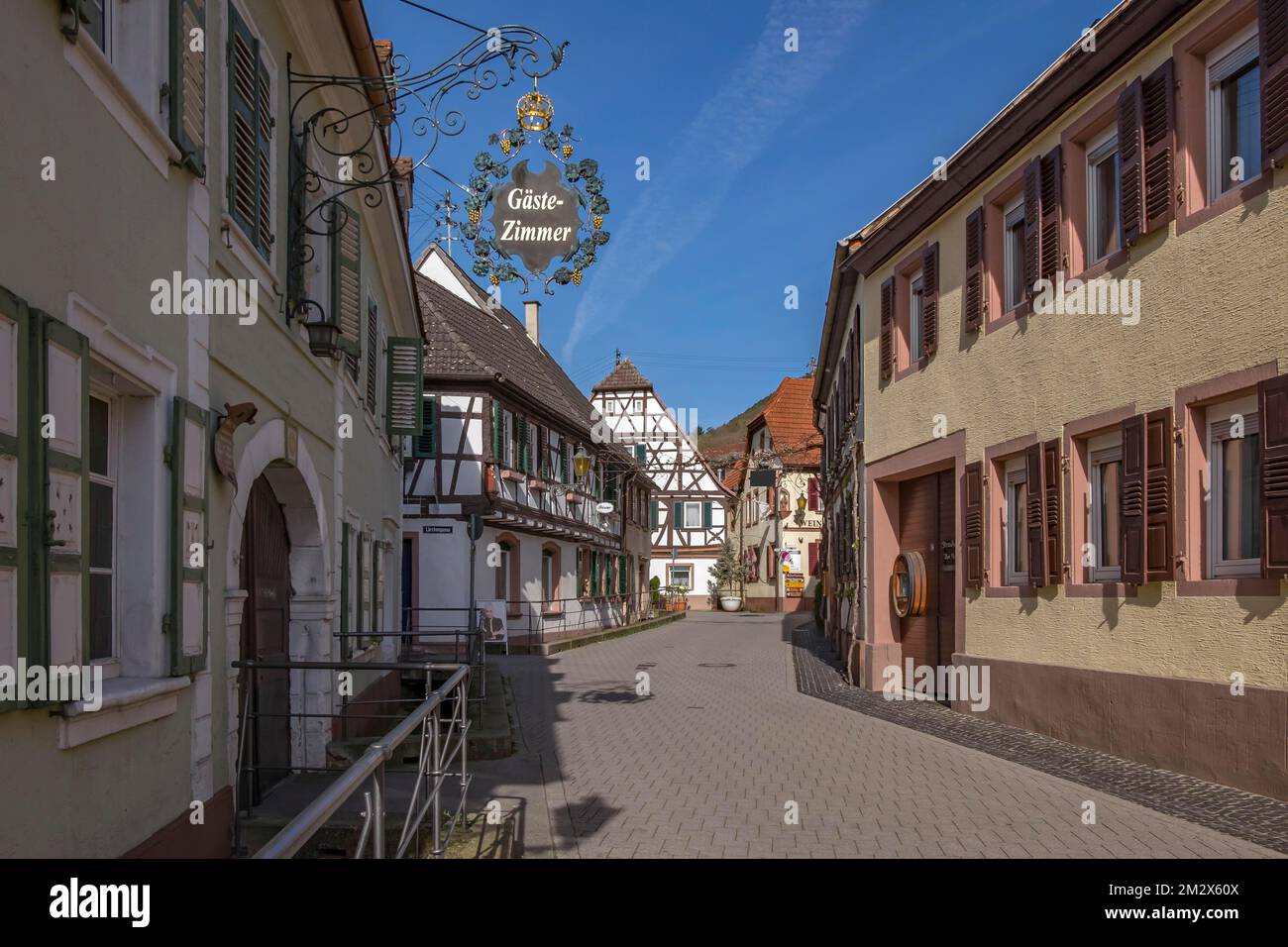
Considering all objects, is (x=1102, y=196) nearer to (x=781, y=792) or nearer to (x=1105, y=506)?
(x=1105, y=506)

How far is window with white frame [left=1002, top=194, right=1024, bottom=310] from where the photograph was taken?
12352 mm

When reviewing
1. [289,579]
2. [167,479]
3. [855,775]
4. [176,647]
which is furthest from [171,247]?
[855,775]

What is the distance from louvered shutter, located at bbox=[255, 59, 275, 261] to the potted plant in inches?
1877

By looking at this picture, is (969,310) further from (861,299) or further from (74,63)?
(74,63)

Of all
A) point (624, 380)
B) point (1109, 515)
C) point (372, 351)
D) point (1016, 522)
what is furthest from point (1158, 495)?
point (624, 380)

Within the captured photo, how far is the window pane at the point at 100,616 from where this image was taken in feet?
16.5

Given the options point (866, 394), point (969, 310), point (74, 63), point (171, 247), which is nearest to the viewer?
point (74, 63)

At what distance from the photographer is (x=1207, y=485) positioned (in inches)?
349

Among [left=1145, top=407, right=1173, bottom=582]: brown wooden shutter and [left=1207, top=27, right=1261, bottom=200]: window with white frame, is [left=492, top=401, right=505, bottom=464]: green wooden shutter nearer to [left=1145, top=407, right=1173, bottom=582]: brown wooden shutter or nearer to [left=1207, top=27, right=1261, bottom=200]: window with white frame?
[left=1145, top=407, right=1173, bottom=582]: brown wooden shutter

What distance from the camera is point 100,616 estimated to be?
5172mm

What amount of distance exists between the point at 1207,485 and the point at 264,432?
6.44 meters

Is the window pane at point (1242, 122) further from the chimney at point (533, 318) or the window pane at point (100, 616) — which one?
the chimney at point (533, 318)

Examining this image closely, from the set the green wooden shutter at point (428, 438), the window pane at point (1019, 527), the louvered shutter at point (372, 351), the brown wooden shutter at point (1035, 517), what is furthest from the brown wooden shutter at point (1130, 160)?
the green wooden shutter at point (428, 438)

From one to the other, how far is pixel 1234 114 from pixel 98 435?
7687 millimetres
